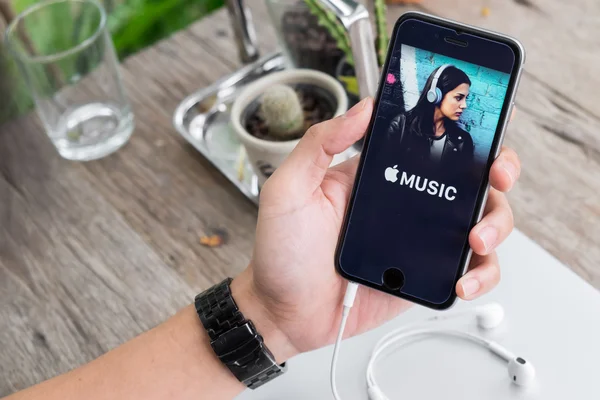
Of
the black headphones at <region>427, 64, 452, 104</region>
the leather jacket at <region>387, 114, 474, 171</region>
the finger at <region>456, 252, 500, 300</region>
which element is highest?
the black headphones at <region>427, 64, 452, 104</region>

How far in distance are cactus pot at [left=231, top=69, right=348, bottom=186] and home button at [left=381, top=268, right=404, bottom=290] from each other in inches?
7.2

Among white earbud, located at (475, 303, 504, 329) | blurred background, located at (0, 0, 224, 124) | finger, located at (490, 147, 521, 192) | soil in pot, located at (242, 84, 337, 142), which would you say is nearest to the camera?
finger, located at (490, 147, 521, 192)

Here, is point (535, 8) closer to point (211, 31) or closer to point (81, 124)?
point (211, 31)

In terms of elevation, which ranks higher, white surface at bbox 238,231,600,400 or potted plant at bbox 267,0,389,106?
potted plant at bbox 267,0,389,106

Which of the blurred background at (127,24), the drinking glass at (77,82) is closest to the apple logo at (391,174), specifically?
the drinking glass at (77,82)

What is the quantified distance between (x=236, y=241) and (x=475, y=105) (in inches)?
12.6

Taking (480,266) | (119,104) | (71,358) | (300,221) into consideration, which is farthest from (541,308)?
(119,104)

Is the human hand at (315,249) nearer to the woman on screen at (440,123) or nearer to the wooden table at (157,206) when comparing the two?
the woman on screen at (440,123)

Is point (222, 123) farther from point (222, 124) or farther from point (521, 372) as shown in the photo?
point (521, 372)

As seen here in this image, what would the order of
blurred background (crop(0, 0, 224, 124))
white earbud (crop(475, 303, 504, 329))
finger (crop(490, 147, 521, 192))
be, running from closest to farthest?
finger (crop(490, 147, 521, 192)) < white earbud (crop(475, 303, 504, 329)) < blurred background (crop(0, 0, 224, 124))

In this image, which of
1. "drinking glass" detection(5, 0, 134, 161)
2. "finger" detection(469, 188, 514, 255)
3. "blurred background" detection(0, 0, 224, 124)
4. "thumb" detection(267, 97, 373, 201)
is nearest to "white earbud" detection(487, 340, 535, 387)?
"finger" detection(469, 188, 514, 255)

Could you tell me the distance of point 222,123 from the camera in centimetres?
84

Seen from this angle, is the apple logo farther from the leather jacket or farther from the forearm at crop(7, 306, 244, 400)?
the forearm at crop(7, 306, 244, 400)

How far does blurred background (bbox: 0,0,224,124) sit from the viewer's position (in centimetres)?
100
